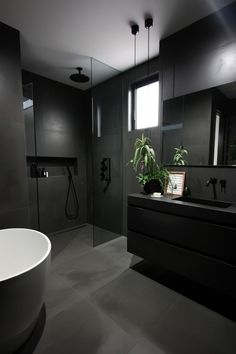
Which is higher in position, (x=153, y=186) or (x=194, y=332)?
(x=153, y=186)

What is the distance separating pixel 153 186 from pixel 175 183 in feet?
0.89

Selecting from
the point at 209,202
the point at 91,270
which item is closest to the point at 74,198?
the point at 91,270

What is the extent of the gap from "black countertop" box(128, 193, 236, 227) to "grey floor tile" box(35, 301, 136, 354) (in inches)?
42.0

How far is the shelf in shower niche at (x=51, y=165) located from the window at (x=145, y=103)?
1534 millimetres

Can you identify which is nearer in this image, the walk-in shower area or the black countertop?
the black countertop

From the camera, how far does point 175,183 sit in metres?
2.18

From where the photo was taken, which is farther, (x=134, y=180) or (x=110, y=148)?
(x=110, y=148)

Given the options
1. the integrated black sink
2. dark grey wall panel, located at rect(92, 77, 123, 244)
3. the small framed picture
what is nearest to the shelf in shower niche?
dark grey wall panel, located at rect(92, 77, 123, 244)

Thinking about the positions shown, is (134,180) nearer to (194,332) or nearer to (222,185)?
(222,185)

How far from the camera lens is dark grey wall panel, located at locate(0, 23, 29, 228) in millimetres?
1959

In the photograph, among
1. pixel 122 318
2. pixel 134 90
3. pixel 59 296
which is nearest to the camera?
pixel 122 318

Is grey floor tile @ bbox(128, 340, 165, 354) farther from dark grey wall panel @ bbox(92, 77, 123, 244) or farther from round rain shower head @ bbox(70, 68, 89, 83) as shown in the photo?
round rain shower head @ bbox(70, 68, 89, 83)

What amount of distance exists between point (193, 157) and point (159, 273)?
1441mm

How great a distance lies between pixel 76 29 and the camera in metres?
2.01
